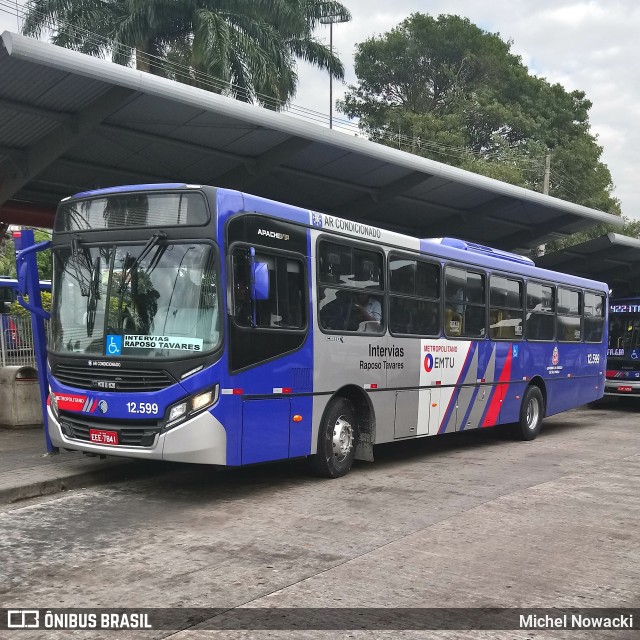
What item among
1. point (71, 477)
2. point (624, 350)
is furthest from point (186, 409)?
point (624, 350)

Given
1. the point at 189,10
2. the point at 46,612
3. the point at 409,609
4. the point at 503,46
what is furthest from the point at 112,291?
the point at 503,46

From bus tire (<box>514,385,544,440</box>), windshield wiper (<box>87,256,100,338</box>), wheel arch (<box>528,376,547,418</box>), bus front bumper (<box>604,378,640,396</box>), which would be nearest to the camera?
windshield wiper (<box>87,256,100,338</box>)

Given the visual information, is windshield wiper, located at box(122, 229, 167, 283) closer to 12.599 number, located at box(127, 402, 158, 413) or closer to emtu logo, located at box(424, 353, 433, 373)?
12.599 number, located at box(127, 402, 158, 413)

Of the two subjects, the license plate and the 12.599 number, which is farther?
the license plate

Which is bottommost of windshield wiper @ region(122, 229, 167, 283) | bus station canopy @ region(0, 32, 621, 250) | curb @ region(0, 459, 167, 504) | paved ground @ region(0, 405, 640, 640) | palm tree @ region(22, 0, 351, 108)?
paved ground @ region(0, 405, 640, 640)

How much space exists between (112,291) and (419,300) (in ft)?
14.9

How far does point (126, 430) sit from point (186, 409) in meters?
0.68

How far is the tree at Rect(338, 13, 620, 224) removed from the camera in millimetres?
45125

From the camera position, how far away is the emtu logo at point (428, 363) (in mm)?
11031

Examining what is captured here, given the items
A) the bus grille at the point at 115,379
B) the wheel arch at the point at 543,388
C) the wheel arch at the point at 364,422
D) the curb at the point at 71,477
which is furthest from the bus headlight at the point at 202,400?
the wheel arch at the point at 543,388

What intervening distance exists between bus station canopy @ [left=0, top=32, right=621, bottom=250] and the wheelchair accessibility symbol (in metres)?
3.75

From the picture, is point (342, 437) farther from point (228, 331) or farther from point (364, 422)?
point (228, 331)

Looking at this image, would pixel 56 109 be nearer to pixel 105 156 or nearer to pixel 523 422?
pixel 105 156

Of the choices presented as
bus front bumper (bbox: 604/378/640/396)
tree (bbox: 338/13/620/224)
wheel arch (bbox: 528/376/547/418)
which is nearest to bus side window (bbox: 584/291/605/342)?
wheel arch (bbox: 528/376/547/418)
